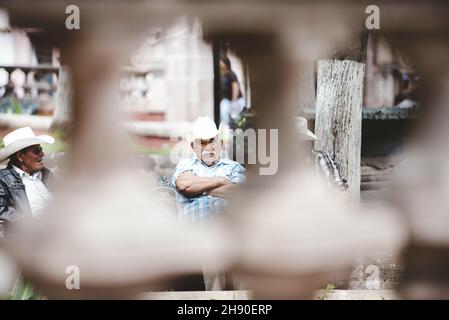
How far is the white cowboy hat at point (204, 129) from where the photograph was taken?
360 cm

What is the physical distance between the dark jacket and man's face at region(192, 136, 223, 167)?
2.29 feet

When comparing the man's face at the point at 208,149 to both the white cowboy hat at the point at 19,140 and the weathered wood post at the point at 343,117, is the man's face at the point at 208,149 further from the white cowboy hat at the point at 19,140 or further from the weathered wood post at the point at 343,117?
the white cowboy hat at the point at 19,140

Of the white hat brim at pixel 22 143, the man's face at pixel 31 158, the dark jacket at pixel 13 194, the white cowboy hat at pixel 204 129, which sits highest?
the white cowboy hat at pixel 204 129

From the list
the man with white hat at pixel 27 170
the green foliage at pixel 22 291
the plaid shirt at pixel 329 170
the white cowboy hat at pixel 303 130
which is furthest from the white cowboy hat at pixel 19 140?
the plaid shirt at pixel 329 170

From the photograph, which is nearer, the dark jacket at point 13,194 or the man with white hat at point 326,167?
the dark jacket at point 13,194

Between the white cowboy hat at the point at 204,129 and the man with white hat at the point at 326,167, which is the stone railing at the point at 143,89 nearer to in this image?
the white cowboy hat at the point at 204,129

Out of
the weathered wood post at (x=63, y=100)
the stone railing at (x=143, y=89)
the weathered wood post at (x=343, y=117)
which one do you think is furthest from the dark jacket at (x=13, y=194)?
the weathered wood post at (x=343, y=117)

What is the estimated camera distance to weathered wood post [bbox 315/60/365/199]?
364cm

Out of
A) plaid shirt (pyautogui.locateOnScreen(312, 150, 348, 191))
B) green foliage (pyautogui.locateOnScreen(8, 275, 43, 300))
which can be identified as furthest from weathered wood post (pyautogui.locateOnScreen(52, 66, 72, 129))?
plaid shirt (pyautogui.locateOnScreen(312, 150, 348, 191))

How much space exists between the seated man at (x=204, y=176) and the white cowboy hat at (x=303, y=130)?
1.07ft

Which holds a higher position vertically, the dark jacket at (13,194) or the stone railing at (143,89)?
the stone railing at (143,89)

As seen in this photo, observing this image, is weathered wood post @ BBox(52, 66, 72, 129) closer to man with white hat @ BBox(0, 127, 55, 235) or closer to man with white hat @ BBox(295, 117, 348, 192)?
man with white hat @ BBox(0, 127, 55, 235)

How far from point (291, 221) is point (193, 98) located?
0.75m
